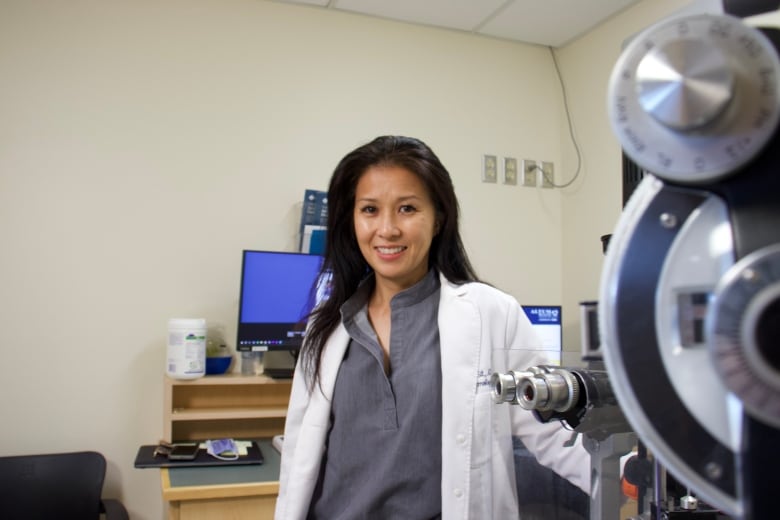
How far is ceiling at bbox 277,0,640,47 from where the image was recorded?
261 cm

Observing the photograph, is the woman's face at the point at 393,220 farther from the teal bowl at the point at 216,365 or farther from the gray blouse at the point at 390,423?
the teal bowl at the point at 216,365

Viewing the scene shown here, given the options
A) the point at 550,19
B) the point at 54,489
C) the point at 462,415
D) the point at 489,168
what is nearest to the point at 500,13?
the point at 550,19

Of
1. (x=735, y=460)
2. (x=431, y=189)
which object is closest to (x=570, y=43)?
(x=431, y=189)

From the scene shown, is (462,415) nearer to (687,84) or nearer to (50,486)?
(687,84)

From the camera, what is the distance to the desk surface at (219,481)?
1.65m

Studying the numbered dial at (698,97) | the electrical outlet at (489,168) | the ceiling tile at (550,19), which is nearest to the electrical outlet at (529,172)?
the electrical outlet at (489,168)

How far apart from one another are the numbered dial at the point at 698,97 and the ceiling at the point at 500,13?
251 centimetres

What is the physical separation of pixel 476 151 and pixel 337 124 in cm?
70

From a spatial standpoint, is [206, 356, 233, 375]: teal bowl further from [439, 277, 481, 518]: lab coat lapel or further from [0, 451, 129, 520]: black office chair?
[439, 277, 481, 518]: lab coat lapel

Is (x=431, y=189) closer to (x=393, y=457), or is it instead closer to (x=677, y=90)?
(x=393, y=457)

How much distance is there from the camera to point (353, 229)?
4.26ft

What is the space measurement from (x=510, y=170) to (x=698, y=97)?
2758 mm

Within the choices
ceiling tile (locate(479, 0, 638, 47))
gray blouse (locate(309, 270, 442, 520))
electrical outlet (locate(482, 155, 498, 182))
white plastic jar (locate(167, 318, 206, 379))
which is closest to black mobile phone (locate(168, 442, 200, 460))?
white plastic jar (locate(167, 318, 206, 379))

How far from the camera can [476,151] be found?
291cm
